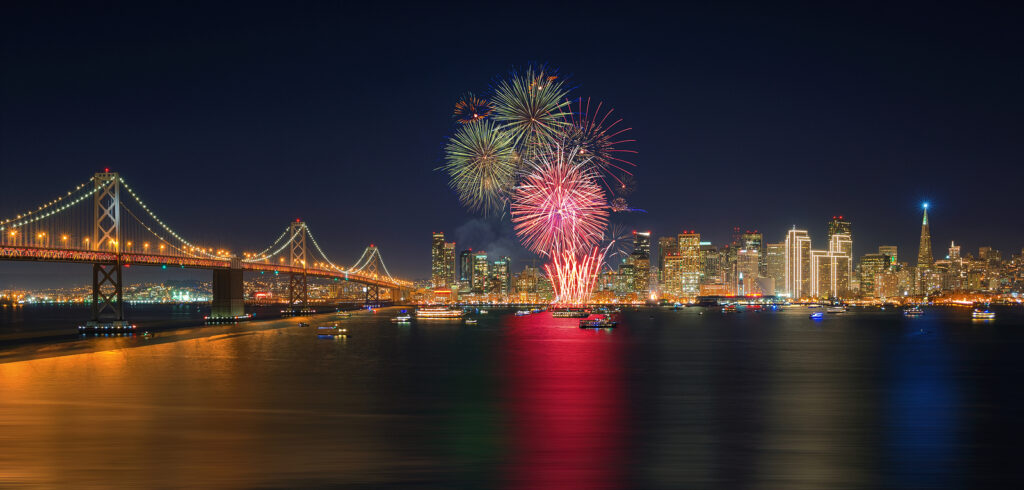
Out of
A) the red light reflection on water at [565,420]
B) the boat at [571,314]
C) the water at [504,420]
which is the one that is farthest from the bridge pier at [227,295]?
the red light reflection on water at [565,420]

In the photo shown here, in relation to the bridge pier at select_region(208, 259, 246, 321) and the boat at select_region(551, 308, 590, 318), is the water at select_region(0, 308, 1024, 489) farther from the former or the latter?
the boat at select_region(551, 308, 590, 318)

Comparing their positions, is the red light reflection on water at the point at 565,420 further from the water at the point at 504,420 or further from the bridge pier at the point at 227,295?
the bridge pier at the point at 227,295

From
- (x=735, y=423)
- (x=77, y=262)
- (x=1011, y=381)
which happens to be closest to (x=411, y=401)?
(x=735, y=423)

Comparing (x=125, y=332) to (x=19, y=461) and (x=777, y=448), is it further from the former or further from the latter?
(x=777, y=448)

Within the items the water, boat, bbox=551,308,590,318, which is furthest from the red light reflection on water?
boat, bbox=551,308,590,318

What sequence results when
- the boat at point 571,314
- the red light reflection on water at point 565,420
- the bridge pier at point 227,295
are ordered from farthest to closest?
the boat at point 571,314, the bridge pier at point 227,295, the red light reflection on water at point 565,420

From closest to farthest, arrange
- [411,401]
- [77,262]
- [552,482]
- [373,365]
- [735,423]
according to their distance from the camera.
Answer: [552,482]
[735,423]
[411,401]
[373,365]
[77,262]
